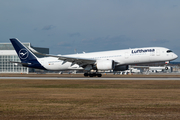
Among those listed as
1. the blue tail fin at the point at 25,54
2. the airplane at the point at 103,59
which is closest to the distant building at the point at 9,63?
the blue tail fin at the point at 25,54

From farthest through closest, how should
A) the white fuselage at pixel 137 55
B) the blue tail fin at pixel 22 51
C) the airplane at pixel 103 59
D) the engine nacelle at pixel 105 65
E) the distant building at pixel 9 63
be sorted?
the distant building at pixel 9 63 → the blue tail fin at pixel 22 51 → the engine nacelle at pixel 105 65 → the airplane at pixel 103 59 → the white fuselage at pixel 137 55

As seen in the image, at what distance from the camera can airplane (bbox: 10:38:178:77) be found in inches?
1916

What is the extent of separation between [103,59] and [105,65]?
8.89ft

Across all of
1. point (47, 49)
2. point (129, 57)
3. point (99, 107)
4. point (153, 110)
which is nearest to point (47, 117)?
point (99, 107)

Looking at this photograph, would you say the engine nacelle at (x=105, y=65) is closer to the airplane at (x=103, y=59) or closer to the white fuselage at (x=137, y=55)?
the airplane at (x=103, y=59)

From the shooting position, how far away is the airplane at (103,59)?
48.7 m

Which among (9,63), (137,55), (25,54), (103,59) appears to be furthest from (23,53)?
(9,63)

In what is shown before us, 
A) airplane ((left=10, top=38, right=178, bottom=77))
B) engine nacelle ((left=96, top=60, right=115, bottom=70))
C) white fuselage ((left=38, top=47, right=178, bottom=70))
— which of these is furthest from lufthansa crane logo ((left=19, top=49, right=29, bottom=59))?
engine nacelle ((left=96, top=60, right=115, bottom=70))

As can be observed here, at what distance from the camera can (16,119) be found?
11078 millimetres

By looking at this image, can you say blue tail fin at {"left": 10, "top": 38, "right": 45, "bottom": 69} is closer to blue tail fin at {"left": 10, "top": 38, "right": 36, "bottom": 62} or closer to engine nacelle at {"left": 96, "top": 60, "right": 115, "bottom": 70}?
blue tail fin at {"left": 10, "top": 38, "right": 36, "bottom": 62}

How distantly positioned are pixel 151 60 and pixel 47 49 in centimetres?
9560

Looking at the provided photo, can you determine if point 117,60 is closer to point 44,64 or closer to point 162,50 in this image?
point 162,50

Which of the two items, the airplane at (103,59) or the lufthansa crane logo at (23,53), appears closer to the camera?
the airplane at (103,59)

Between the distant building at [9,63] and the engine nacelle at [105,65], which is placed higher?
the distant building at [9,63]
